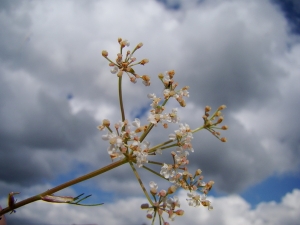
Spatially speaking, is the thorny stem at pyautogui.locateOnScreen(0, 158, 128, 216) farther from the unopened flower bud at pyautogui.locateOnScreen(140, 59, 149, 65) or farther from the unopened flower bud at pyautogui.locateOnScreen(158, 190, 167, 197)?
the unopened flower bud at pyautogui.locateOnScreen(140, 59, 149, 65)

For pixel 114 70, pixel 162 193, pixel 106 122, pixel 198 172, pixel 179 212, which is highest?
pixel 114 70

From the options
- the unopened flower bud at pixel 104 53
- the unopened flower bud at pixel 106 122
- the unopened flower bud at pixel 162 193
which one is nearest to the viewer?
the unopened flower bud at pixel 106 122

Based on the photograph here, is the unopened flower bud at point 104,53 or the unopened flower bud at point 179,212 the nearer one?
the unopened flower bud at point 179,212

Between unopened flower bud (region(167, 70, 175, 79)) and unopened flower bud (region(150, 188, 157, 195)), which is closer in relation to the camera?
unopened flower bud (region(150, 188, 157, 195))

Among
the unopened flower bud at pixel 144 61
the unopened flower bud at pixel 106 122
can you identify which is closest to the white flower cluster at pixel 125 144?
the unopened flower bud at pixel 106 122

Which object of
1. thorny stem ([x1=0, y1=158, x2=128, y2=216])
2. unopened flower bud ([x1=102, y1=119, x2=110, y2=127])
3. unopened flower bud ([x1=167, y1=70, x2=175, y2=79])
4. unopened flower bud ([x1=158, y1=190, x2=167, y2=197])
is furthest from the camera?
unopened flower bud ([x1=167, y1=70, x2=175, y2=79])

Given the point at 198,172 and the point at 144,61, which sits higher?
the point at 144,61

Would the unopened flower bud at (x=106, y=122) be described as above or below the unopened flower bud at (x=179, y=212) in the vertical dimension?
above

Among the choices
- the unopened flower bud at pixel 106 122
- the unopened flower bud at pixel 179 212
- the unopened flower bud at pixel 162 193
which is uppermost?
the unopened flower bud at pixel 106 122

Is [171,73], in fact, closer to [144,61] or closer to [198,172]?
[144,61]

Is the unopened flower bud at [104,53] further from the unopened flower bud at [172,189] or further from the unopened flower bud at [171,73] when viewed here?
the unopened flower bud at [172,189]

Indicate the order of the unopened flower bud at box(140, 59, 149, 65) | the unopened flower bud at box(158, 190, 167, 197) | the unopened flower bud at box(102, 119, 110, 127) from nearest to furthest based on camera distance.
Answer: the unopened flower bud at box(102, 119, 110, 127) → the unopened flower bud at box(158, 190, 167, 197) → the unopened flower bud at box(140, 59, 149, 65)

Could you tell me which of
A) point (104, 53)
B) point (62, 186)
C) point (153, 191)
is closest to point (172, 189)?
point (153, 191)

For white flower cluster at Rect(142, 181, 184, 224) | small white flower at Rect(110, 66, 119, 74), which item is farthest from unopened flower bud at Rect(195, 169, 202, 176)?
small white flower at Rect(110, 66, 119, 74)
